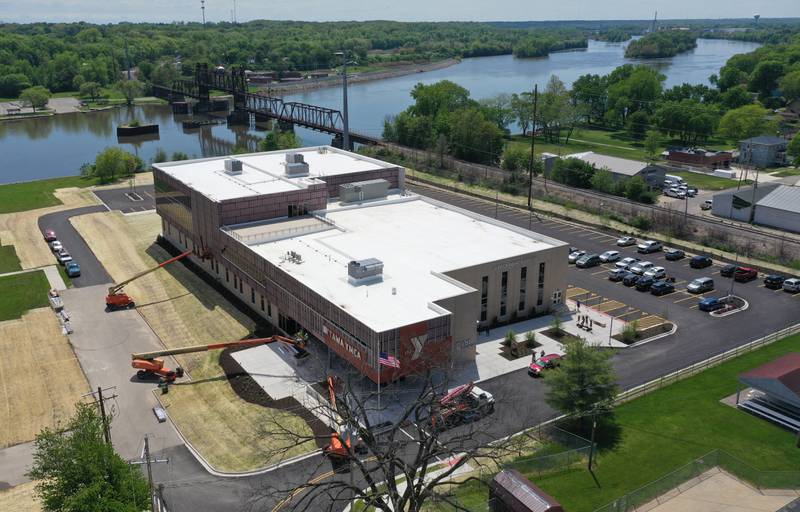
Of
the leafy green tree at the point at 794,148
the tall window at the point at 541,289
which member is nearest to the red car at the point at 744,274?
the tall window at the point at 541,289

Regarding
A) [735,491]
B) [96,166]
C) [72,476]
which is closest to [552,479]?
[735,491]

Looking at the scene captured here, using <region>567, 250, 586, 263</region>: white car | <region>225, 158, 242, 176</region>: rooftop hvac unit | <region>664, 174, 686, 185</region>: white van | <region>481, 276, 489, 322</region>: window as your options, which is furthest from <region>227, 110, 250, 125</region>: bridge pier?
<region>481, 276, 489, 322</region>: window

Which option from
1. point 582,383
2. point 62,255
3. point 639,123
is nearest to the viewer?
point 582,383

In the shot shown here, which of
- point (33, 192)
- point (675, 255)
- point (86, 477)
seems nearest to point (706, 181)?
point (675, 255)

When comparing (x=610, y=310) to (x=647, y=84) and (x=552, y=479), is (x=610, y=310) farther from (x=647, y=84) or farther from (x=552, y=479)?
(x=647, y=84)

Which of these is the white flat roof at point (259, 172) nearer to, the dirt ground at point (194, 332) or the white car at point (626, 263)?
the dirt ground at point (194, 332)

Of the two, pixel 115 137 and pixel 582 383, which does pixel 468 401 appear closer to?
pixel 582 383

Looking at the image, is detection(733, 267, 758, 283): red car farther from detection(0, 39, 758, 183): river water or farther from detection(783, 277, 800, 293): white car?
detection(0, 39, 758, 183): river water
